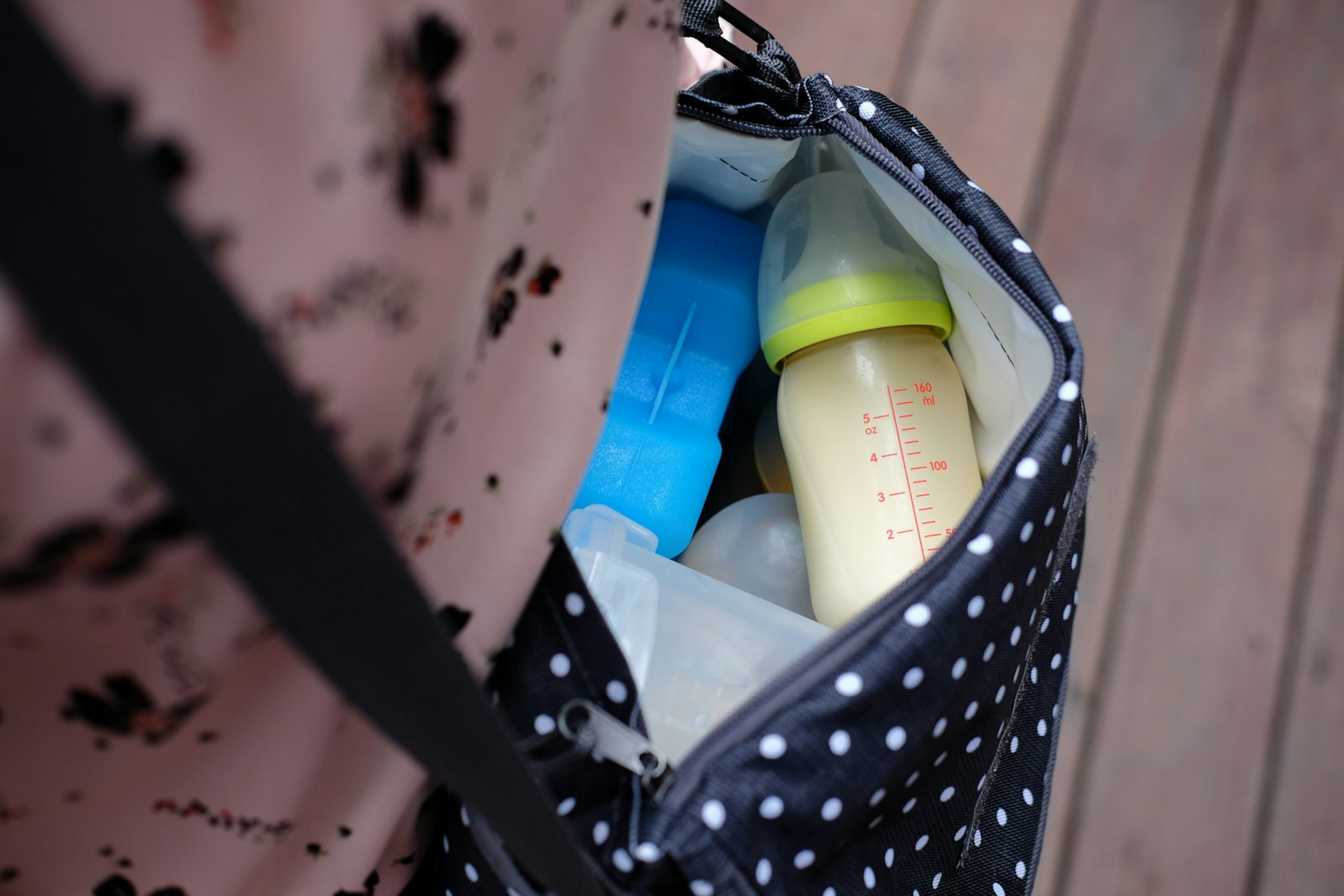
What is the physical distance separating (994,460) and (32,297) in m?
0.38

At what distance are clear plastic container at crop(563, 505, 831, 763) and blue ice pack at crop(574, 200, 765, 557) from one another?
0.09 feet

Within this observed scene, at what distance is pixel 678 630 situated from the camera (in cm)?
38

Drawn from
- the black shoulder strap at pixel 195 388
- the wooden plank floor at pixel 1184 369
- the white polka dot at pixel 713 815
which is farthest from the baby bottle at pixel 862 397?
the wooden plank floor at pixel 1184 369

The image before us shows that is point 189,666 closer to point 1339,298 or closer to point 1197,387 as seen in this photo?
point 1197,387

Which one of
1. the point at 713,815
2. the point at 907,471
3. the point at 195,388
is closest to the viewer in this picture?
the point at 195,388

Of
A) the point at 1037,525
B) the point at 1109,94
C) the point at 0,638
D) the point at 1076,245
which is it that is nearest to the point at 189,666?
the point at 0,638

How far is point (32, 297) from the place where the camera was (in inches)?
5.9

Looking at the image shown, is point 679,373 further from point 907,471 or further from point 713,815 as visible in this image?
point 713,815

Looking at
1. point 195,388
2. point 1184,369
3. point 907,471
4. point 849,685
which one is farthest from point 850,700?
point 1184,369

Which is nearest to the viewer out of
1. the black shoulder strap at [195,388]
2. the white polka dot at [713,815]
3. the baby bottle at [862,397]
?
the black shoulder strap at [195,388]

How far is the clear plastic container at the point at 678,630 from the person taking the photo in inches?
14.3

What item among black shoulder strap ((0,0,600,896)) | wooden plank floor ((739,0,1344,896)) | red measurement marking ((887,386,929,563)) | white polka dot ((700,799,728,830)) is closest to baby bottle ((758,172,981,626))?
red measurement marking ((887,386,929,563))

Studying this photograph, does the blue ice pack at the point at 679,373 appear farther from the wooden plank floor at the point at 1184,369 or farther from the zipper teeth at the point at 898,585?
the wooden plank floor at the point at 1184,369

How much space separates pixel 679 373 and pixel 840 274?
0.30ft
